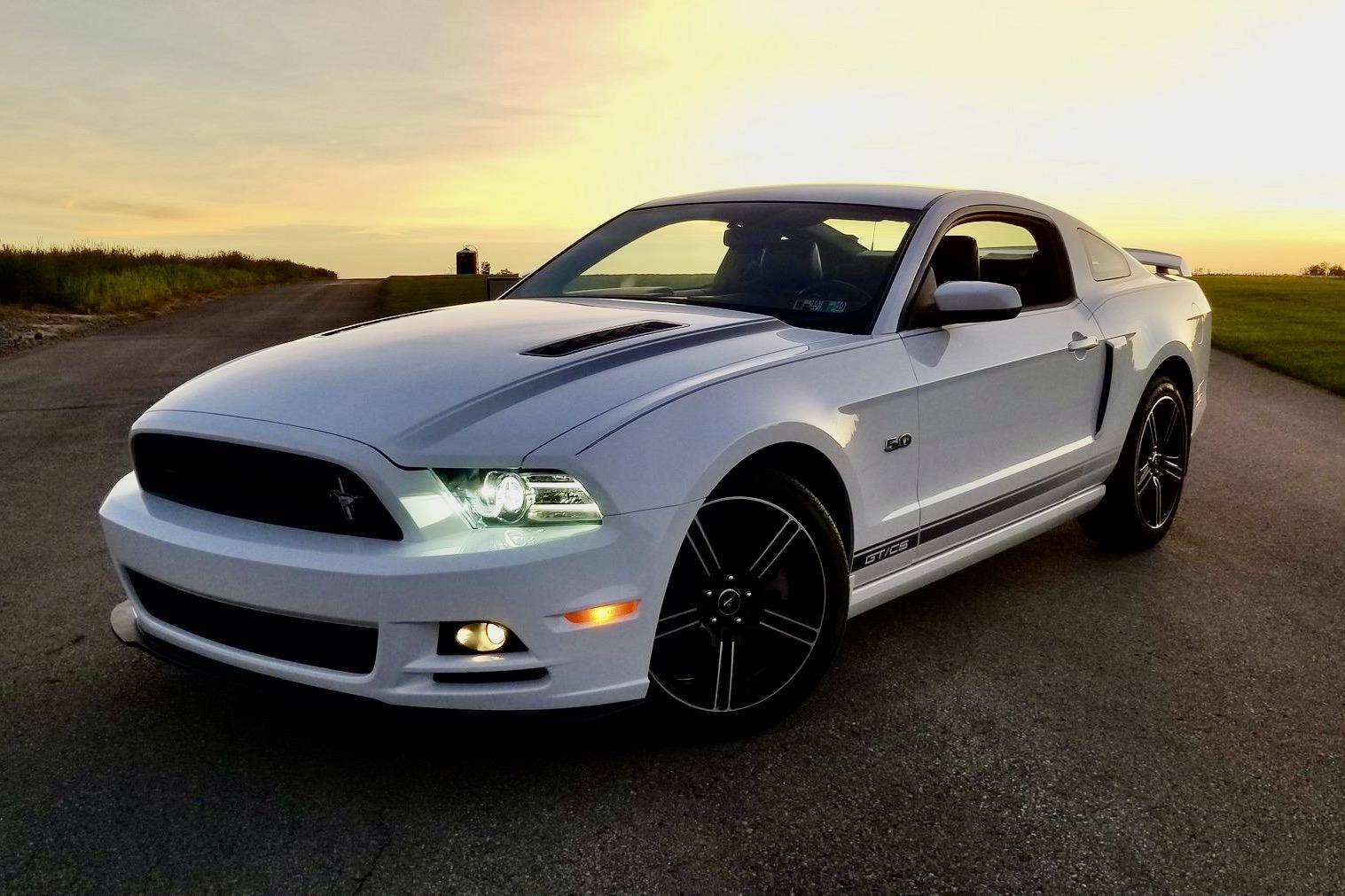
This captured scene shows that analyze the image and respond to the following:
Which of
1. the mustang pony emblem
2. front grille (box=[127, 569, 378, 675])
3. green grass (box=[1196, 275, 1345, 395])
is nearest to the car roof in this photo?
the mustang pony emblem

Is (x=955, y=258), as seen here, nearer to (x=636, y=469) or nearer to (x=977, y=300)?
(x=977, y=300)

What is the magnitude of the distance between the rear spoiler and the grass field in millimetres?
3045

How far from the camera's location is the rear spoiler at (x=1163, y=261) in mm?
6059

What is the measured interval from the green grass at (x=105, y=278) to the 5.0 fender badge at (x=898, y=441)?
61.4 ft

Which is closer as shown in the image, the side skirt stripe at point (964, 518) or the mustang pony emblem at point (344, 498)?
the mustang pony emblem at point (344, 498)

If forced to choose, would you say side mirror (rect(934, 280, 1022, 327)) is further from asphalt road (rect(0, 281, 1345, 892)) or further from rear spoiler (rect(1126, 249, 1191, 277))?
rear spoiler (rect(1126, 249, 1191, 277))

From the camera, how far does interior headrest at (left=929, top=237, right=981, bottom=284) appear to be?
15.1 ft

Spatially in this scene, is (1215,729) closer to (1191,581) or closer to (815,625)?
(815,625)

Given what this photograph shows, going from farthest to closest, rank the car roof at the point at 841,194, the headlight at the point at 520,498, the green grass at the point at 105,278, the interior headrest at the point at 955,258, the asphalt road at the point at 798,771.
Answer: the green grass at the point at 105,278
the interior headrest at the point at 955,258
the car roof at the point at 841,194
the headlight at the point at 520,498
the asphalt road at the point at 798,771

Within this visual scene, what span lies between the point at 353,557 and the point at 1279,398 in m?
10.5

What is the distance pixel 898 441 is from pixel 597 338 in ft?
3.35

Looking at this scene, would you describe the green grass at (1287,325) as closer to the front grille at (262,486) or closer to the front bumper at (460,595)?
the front bumper at (460,595)

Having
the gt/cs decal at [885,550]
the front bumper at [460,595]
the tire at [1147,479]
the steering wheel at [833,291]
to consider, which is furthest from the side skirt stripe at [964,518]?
the front bumper at [460,595]

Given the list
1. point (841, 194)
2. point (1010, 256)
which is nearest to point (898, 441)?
point (841, 194)
